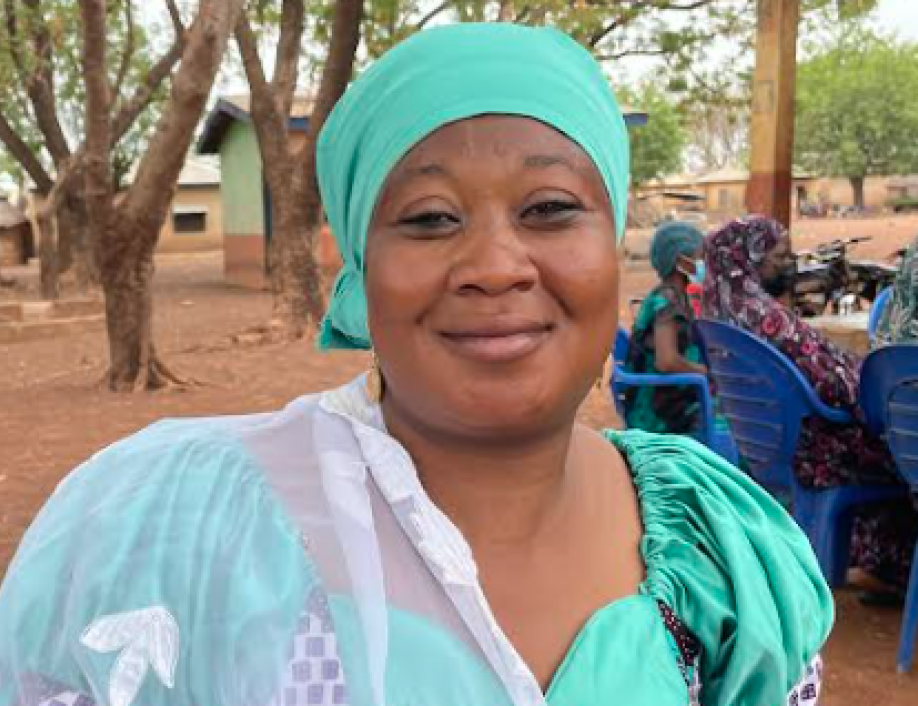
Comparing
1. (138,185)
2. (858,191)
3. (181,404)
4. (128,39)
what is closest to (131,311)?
(181,404)

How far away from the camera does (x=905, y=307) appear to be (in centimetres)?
387

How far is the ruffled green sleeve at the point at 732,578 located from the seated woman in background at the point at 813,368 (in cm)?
241

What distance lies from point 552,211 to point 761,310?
2.86 metres

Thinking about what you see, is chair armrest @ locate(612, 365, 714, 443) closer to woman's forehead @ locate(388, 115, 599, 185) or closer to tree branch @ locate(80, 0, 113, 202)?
woman's forehead @ locate(388, 115, 599, 185)

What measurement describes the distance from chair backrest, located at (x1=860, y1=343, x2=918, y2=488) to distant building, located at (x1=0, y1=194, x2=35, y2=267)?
2801 centimetres

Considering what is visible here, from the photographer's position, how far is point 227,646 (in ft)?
3.63

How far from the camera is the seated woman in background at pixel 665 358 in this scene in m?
4.56

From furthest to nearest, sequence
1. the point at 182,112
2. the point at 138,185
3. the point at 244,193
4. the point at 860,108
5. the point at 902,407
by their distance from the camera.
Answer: the point at 860,108
the point at 244,193
the point at 138,185
the point at 182,112
the point at 902,407

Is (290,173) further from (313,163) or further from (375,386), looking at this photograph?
(375,386)

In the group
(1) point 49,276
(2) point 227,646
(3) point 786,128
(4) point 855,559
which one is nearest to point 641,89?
(1) point 49,276

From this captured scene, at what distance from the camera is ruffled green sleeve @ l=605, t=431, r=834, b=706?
4.25 feet

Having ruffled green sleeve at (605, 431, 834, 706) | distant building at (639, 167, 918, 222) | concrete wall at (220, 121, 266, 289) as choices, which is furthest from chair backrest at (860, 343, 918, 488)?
distant building at (639, 167, 918, 222)

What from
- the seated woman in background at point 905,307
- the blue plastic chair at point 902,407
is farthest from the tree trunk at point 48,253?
the blue plastic chair at point 902,407

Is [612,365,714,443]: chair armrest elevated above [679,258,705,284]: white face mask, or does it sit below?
below
